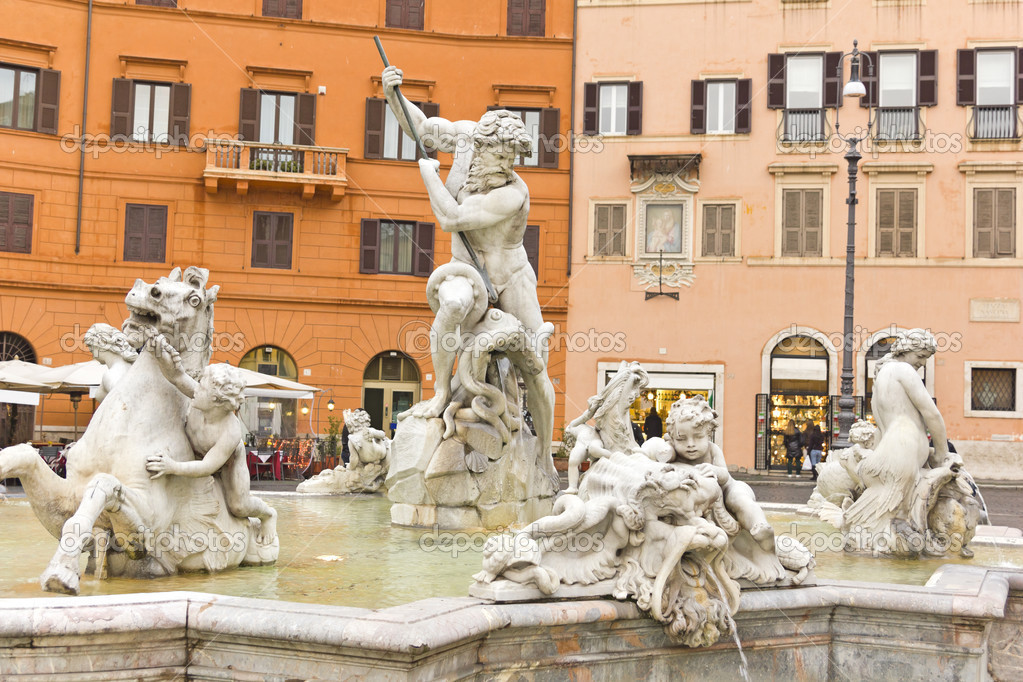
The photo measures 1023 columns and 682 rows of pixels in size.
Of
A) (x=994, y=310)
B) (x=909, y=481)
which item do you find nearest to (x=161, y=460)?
(x=909, y=481)

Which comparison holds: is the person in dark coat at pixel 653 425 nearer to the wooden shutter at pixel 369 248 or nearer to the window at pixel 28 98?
the wooden shutter at pixel 369 248

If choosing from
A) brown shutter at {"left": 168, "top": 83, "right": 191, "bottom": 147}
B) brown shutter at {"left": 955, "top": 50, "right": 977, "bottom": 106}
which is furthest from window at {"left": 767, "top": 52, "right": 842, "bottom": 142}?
brown shutter at {"left": 168, "top": 83, "right": 191, "bottom": 147}

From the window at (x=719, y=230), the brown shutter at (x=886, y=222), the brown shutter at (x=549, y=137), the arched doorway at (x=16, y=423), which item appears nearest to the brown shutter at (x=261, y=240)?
the arched doorway at (x=16, y=423)

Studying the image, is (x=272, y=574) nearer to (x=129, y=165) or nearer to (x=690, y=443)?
(x=690, y=443)

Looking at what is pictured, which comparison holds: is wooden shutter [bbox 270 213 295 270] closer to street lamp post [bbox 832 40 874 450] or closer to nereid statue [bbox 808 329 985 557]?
street lamp post [bbox 832 40 874 450]

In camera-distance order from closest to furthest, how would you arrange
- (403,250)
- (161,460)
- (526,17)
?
1. (161,460)
2. (403,250)
3. (526,17)

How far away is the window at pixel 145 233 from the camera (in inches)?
1099

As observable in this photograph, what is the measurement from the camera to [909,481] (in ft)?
19.9

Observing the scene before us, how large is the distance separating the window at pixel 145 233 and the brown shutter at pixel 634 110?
11.7m

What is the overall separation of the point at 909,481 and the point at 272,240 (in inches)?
946

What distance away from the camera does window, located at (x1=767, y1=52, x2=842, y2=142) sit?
28859mm

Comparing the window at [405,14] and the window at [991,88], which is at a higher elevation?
the window at [405,14]

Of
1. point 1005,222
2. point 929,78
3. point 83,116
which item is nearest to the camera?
point 83,116

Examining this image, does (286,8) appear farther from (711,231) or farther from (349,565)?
(349,565)
